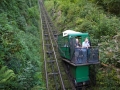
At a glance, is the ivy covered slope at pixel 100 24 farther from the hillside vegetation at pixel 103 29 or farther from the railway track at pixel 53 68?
the railway track at pixel 53 68

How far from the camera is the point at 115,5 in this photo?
18.8 m

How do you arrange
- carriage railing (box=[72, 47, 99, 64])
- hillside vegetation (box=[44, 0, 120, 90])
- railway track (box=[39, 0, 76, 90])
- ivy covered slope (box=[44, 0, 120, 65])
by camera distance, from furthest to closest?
railway track (box=[39, 0, 76, 90]) → carriage railing (box=[72, 47, 99, 64]) → ivy covered slope (box=[44, 0, 120, 65]) → hillside vegetation (box=[44, 0, 120, 90])

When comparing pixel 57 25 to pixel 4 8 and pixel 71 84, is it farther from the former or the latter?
pixel 71 84

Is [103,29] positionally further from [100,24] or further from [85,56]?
[85,56]

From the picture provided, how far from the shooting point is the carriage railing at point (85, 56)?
11.2 m

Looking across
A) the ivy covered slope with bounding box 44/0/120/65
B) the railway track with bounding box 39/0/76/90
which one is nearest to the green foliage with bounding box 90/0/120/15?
the ivy covered slope with bounding box 44/0/120/65

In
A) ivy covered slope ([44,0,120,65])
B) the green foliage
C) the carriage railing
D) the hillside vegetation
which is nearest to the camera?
the hillside vegetation

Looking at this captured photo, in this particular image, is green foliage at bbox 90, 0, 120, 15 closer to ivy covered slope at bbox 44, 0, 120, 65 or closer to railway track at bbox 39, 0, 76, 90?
ivy covered slope at bbox 44, 0, 120, 65

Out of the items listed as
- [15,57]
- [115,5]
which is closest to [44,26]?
[115,5]

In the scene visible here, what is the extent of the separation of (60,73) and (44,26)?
1150 centimetres

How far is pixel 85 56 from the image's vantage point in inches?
444

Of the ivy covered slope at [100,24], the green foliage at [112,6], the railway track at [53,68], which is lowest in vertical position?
the railway track at [53,68]

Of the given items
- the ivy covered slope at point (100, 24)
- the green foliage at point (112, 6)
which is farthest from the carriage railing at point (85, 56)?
the green foliage at point (112, 6)

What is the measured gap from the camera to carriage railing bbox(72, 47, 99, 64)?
11188 mm
